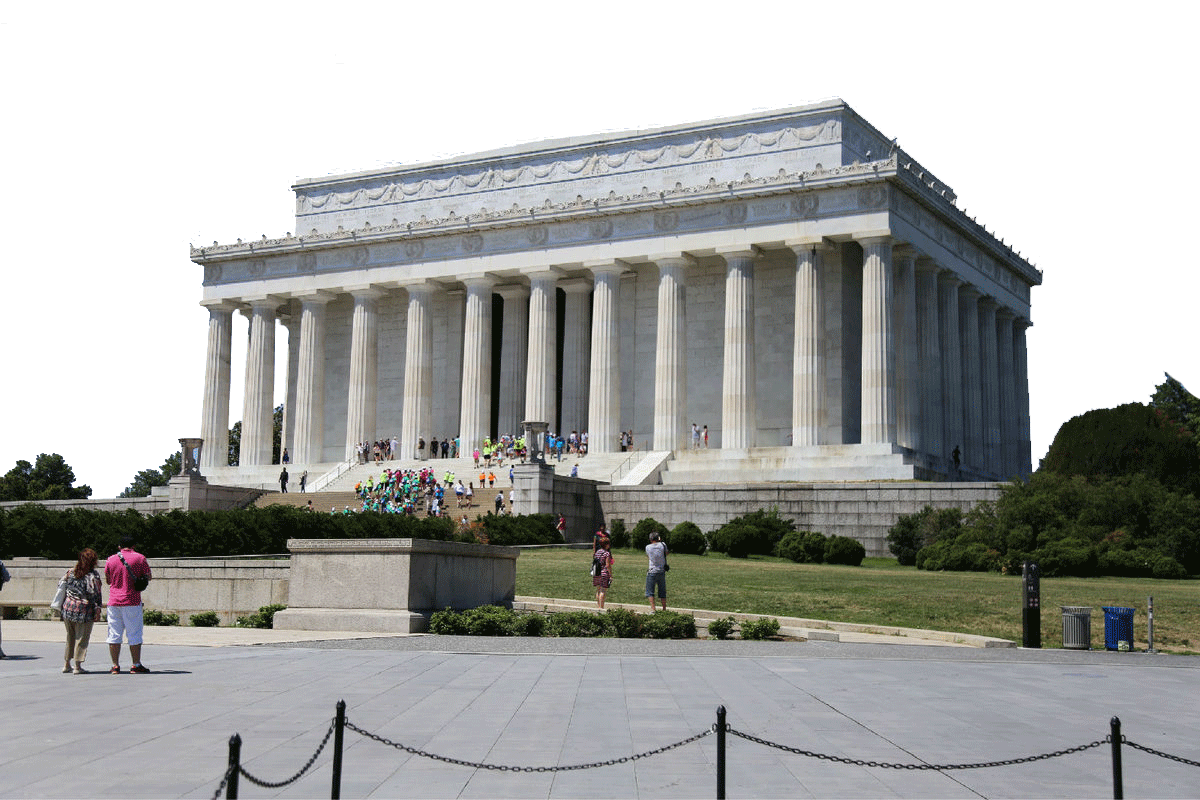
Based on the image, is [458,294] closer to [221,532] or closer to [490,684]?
[221,532]

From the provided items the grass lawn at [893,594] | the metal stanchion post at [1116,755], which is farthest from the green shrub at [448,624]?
the metal stanchion post at [1116,755]

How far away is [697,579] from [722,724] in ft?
90.1

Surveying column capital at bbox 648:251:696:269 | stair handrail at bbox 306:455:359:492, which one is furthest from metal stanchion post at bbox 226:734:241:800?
stair handrail at bbox 306:455:359:492

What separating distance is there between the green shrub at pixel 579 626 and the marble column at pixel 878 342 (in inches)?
1476

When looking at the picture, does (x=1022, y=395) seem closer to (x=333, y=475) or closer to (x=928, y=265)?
(x=928, y=265)

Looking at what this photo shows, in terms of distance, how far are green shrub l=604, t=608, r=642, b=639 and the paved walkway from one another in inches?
95.8

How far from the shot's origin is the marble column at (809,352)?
63.4 m

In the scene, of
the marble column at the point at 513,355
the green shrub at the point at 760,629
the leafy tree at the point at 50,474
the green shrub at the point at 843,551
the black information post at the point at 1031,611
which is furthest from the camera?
the leafy tree at the point at 50,474

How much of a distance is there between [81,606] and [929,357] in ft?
182

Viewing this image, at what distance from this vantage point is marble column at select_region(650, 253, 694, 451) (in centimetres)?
6694

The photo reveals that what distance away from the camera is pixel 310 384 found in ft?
254

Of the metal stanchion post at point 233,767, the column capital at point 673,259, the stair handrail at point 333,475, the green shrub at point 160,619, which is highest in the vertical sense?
the column capital at point 673,259

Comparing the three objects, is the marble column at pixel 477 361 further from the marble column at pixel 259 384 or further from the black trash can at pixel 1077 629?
the black trash can at pixel 1077 629

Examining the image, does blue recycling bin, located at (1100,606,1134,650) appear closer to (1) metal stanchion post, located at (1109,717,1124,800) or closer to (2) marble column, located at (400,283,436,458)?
(1) metal stanchion post, located at (1109,717,1124,800)
